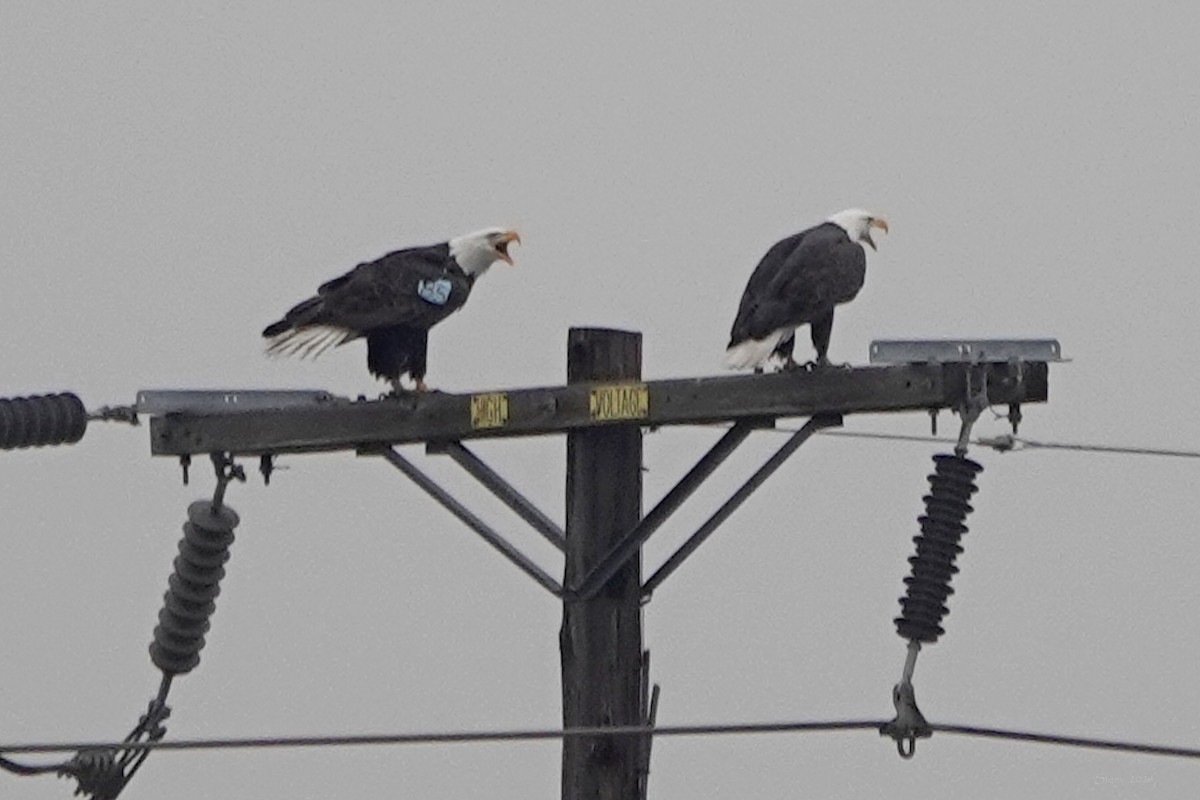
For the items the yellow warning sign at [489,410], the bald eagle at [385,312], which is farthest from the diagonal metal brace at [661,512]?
the bald eagle at [385,312]

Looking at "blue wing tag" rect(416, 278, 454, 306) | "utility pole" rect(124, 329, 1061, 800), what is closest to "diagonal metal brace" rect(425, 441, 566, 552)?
"utility pole" rect(124, 329, 1061, 800)

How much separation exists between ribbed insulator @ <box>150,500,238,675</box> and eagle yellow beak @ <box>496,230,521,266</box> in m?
1.75

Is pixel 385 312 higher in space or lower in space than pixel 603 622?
higher

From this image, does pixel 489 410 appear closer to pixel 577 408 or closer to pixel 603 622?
pixel 577 408

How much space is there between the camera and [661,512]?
1145cm

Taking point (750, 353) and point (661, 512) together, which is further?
point (750, 353)

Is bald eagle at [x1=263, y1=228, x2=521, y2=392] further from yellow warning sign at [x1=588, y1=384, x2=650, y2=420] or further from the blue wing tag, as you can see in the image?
yellow warning sign at [x1=588, y1=384, x2=650, y2=420]

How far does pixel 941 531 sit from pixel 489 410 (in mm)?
1438

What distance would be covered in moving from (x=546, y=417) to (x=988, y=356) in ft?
4.56

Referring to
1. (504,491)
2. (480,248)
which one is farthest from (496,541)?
(480,248)

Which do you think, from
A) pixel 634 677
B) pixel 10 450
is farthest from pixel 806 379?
pixel 10 450

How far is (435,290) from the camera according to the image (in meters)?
13.2

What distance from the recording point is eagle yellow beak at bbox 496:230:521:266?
535 inches

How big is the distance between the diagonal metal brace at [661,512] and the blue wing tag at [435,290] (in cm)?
193
